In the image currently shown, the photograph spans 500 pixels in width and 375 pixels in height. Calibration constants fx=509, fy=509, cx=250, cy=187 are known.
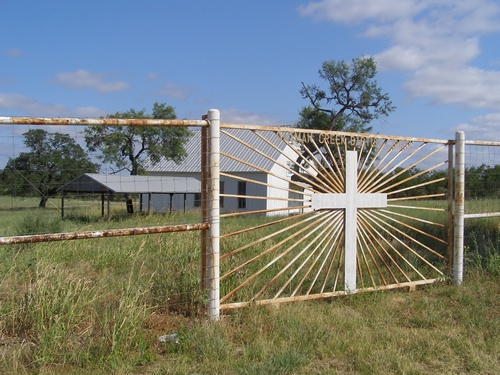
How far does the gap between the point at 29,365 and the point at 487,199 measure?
7.56 meters

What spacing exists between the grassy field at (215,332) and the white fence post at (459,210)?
86 cm

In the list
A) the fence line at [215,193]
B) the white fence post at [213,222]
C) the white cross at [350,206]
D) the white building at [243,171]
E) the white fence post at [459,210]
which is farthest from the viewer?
the white building at [243,171]

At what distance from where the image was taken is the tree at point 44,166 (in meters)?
4.50

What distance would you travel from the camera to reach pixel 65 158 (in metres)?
4.96

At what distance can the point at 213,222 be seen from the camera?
5160 mm

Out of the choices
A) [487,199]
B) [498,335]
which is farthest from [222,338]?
[487,199]

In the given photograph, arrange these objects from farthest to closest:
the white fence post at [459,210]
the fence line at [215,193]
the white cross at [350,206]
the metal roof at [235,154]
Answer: the metal roof at [235,154] → the white fence post at [459,210] → the white cross at [350,206] → the fence line at [215,193]

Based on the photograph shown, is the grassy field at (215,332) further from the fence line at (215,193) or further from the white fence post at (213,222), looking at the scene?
the fence line at (215,193)

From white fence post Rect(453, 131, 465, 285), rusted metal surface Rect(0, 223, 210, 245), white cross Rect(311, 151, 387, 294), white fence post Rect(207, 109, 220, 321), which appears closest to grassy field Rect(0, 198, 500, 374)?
white fence post Rect(207, 109, 220, 321)

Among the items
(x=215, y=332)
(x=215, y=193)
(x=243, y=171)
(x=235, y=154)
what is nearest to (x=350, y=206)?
(x=215, y=193)

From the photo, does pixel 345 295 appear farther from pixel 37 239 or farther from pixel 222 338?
pixel 37 239

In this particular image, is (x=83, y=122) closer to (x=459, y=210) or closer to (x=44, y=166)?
(x=44, y=166)

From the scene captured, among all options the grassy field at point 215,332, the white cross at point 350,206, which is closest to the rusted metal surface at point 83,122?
the grassy field at point 215,332

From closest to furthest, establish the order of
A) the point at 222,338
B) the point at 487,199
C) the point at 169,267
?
1. the point at 222,338
2. the point at 169,267
3. the point at 487,199
